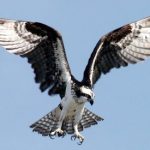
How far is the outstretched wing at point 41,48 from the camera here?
2638cm

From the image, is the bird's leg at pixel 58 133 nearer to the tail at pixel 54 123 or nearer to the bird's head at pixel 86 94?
the tail at pixel 54 123

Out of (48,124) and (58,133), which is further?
(48,124)

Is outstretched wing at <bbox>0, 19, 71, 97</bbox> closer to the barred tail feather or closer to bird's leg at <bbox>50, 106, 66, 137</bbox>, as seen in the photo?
the barred tail feather

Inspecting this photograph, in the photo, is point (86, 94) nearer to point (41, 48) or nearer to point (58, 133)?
point (58, 133)

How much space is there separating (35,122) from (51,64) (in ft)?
4.01

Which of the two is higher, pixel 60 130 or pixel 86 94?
pixel 86 94

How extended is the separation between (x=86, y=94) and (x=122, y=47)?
2324mm

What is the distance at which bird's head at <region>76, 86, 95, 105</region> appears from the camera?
85.5ft

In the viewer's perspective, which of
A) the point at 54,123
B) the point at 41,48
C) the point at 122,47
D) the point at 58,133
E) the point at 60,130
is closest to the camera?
the point at 58,133

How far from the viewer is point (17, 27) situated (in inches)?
1044

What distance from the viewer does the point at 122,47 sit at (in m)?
28.1

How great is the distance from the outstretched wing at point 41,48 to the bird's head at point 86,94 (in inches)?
23.8

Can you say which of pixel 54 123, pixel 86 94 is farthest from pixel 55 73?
pixel 86 94

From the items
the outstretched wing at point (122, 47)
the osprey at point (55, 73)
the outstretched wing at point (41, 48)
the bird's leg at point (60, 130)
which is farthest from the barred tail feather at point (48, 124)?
the outstretched wing at point (122, 47)
